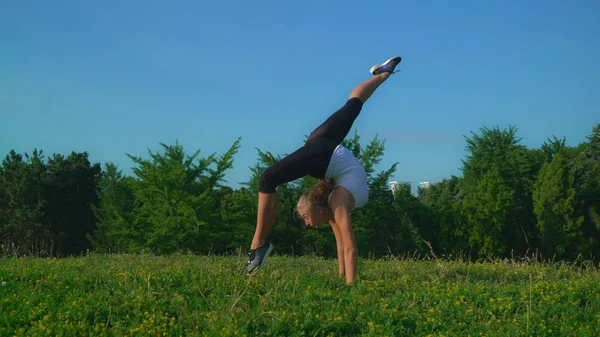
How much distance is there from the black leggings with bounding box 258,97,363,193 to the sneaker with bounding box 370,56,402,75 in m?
0.92

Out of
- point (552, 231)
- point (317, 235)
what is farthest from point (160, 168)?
point (552, 231)

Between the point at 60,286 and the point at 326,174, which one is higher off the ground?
the point at 326,174

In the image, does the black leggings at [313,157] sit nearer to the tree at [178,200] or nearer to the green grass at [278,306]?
the green grass at [278,306]

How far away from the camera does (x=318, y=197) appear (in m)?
6.80

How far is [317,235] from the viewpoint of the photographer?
32344mm

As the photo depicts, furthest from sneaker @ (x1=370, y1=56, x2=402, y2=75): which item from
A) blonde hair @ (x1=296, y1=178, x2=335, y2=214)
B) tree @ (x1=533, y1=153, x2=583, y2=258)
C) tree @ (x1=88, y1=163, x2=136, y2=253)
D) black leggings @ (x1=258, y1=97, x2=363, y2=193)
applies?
tree @ (x1=533, y1=153, x2=583, y2=258)

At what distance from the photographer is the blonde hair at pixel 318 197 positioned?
267 inches

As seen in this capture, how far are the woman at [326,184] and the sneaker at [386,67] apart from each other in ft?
2.19

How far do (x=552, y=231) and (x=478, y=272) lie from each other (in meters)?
28.8

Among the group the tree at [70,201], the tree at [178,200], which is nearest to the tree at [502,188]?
the tree at [178,200]

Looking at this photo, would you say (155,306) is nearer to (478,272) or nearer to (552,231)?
(478,272)

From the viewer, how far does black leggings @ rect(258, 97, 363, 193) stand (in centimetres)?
650

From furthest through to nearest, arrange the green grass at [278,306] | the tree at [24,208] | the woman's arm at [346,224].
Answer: the tree at [24,208] < the woman's arm at [346,224] < the green grass at [278,306]

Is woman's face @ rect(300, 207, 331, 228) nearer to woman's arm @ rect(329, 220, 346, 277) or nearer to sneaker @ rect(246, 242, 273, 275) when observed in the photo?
woman's arm @ rect(329, 220, 346, 277)
